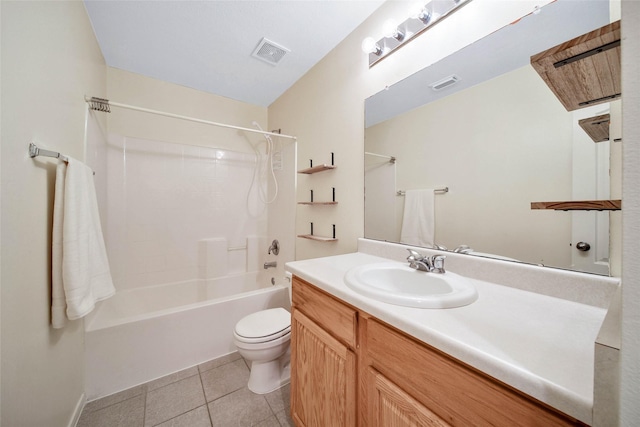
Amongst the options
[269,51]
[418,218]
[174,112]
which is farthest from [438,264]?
[174,112]

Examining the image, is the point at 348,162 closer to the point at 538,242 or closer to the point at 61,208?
the point at 538,242

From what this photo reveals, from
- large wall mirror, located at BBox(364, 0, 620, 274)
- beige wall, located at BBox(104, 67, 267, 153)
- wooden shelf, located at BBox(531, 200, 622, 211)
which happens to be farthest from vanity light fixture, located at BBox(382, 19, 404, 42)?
beige wall, located at BBox(104, 67, 267, 153)

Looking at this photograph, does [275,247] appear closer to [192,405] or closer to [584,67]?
[192,405]

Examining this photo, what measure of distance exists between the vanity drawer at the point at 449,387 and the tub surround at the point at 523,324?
34mm

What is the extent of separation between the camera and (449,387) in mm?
509

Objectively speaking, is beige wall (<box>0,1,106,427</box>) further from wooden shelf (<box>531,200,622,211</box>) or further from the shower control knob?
the shower control knob

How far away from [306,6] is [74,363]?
7.89ft

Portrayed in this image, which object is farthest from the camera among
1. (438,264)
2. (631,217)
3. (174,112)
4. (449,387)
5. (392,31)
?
(174,112)

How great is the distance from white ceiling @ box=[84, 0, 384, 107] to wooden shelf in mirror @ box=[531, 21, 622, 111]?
3.78 ft

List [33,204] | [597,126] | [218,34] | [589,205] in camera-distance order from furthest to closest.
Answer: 1. [218,34]
2. [33,204]
3. [597,126]
4. [589,205]

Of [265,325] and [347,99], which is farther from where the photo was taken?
[347,99]

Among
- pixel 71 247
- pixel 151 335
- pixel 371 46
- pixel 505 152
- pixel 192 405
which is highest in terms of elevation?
pixel 371 46

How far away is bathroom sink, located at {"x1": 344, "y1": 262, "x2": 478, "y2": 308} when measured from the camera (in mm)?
657

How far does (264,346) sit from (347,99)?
1.73 meters
